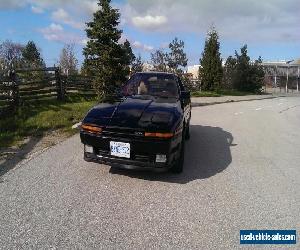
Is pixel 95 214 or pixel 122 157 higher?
pixel 122 157

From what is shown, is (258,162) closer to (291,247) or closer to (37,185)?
(291,247)

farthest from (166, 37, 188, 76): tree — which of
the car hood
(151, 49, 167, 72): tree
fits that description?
the car hood

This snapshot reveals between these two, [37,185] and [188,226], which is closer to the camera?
[188,226]

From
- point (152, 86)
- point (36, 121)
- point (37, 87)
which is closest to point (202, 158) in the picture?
point (152, 86)

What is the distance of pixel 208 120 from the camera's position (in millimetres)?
13133

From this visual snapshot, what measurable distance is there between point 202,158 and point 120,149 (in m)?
2.40

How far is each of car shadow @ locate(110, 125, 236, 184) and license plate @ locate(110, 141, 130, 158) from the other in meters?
0.61

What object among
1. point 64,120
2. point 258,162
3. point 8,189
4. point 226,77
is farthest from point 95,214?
point 226,77

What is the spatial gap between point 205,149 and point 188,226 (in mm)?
4018

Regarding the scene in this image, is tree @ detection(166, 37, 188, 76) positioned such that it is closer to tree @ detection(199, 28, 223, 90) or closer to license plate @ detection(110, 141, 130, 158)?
tree @ detection(199, 28, 223, 90)

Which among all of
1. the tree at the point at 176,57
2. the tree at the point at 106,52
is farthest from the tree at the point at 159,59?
the tree at the point at 106,52

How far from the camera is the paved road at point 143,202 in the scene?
387 cm

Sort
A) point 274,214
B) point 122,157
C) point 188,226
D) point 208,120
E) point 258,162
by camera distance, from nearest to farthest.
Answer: point 188,226 → point 274,214 → point 122,157 → point 258,162 → point 208,120

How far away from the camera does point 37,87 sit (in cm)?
1423
